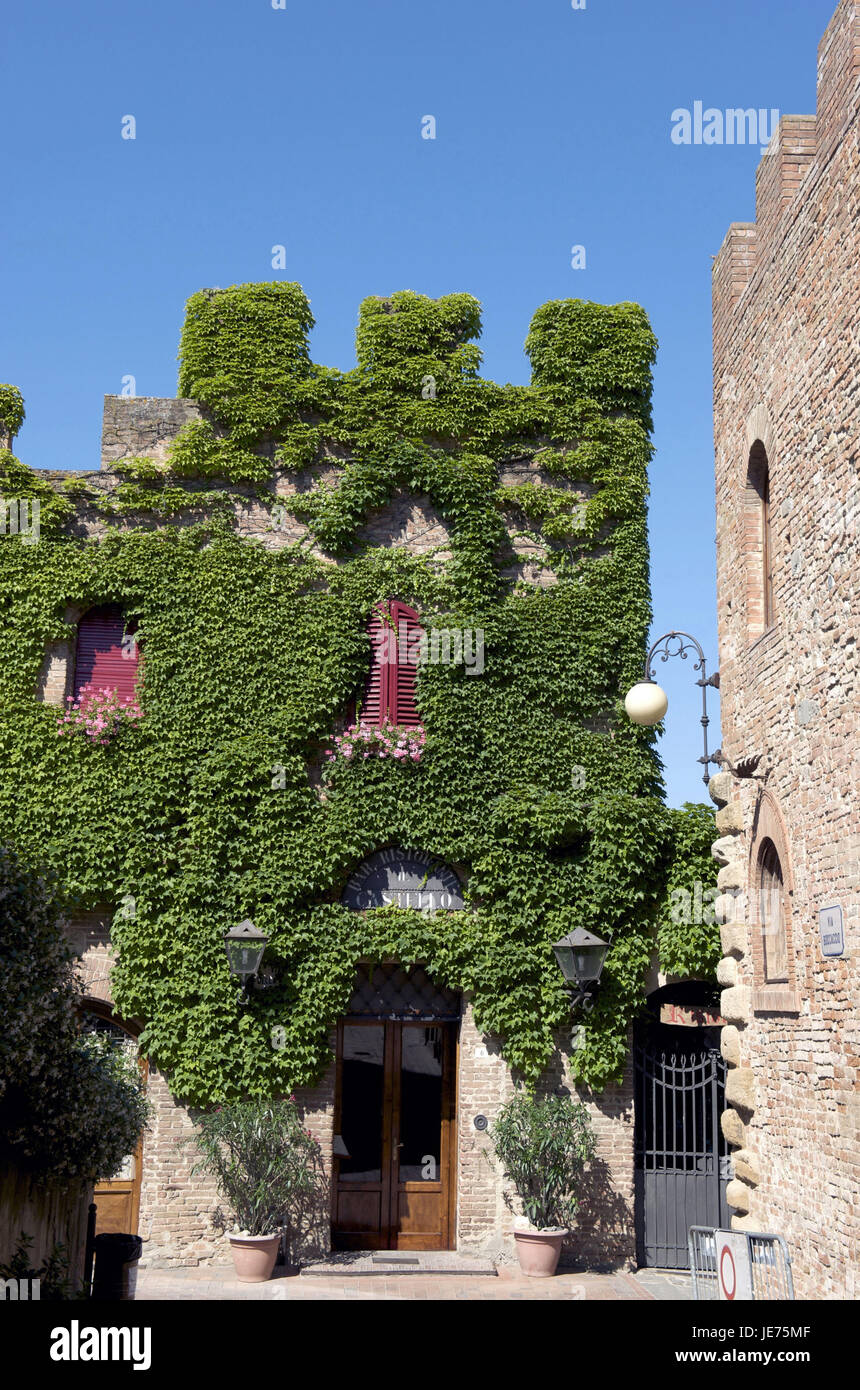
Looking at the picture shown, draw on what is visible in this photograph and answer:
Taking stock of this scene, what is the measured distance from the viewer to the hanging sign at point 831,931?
8281 mm

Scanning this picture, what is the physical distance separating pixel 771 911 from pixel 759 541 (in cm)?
307

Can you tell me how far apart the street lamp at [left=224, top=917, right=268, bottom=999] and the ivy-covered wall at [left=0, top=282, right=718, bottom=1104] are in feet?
1.36

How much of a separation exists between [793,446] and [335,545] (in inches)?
228

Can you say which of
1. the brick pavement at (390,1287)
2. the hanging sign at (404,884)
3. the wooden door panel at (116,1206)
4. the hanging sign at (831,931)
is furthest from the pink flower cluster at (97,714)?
the hanging sign at (831,931)

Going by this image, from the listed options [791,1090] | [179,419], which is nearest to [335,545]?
[179,419]

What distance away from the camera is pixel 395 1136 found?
13.3 metres

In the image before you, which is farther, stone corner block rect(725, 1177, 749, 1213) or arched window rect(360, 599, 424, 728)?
arched window rect(360, 599, 424, 728)

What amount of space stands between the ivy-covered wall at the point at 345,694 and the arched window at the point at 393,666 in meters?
0.19

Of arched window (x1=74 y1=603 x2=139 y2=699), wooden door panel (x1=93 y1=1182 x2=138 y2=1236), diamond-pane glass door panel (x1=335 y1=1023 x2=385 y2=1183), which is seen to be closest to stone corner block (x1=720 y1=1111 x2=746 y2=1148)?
diamond-pane glass door panel (x1=335 y1=1023 x2=385 y2=1183)

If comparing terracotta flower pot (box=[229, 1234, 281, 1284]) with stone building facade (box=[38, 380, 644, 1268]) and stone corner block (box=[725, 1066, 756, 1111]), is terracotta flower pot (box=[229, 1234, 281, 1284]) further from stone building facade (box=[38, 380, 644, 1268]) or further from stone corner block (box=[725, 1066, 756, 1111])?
stone corner block (box=[725, 1066, 756, 1111])

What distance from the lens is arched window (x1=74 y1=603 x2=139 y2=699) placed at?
13781mm

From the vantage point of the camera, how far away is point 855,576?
8.21 meters

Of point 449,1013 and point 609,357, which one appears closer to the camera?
point 449,1013
